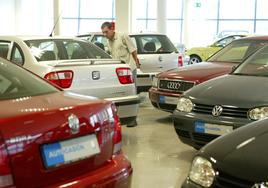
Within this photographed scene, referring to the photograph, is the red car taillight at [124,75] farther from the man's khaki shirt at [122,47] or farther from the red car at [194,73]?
the man's khaki shirt at [122,47]

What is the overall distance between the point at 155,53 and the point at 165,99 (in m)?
2.51

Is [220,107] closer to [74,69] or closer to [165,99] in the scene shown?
[74,69]

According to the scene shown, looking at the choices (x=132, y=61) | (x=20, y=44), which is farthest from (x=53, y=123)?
(x=132, y=61)

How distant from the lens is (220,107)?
4.68m

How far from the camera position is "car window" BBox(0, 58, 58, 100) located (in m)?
3.08

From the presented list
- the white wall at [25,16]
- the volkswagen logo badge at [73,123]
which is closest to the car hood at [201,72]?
→ the volkswagen logo badge at [73,123]

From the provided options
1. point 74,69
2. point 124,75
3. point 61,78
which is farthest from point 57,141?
point 124,75

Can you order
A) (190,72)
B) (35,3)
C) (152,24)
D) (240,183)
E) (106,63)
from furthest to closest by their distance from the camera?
1. (152,24)
2. (35,3)
3. (190,72)
4. (106,63)
5. (240,183)

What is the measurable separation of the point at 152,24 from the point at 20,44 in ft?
70.5

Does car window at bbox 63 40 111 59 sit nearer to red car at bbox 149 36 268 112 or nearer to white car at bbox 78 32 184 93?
red car at bbox 149 36 268 112

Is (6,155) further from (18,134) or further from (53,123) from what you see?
(53,123)

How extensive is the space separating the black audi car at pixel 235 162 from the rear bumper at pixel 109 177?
40cm

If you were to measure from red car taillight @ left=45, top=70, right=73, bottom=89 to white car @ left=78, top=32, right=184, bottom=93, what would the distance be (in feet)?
12.3

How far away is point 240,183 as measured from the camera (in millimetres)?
2289
